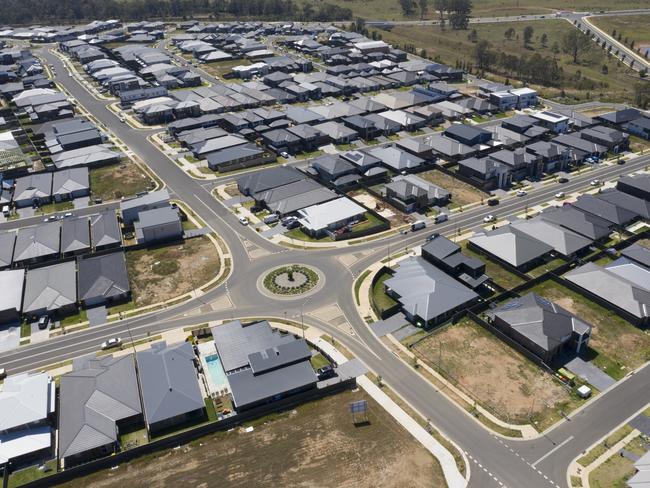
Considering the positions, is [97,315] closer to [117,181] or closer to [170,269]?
[170,269]

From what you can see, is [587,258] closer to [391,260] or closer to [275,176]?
[391,260]

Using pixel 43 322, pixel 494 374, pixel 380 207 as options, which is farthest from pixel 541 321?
pixel 43 322

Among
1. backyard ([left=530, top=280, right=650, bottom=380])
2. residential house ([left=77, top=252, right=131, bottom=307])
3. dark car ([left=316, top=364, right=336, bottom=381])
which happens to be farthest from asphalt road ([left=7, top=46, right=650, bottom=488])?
residential house ([left=77, top=252, right=131, bottom=307])

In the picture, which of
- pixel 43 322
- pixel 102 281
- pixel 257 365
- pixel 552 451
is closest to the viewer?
pixel 552 451

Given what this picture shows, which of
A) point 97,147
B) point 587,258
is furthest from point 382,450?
point 97,147

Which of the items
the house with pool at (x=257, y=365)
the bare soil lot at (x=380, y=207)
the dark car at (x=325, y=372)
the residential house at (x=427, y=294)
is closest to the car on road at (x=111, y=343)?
the house with pool at (x=257, y=365)

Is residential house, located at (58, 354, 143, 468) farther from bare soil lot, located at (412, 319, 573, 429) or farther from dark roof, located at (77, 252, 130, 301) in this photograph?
bare soil lot, located at (412, 319, 573, 429)
